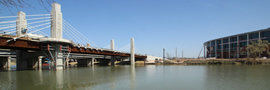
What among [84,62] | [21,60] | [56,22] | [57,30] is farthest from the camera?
[84,62]

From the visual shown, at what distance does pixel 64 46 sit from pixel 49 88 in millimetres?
28360

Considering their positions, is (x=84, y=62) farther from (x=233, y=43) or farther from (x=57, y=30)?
(x=233, y=43)

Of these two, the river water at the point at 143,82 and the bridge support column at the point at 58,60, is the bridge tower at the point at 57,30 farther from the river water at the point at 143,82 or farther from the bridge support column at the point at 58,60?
the river water at the point at 143,82

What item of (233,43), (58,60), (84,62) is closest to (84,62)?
(84,62)

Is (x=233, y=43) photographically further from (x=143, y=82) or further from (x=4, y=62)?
(x=4, y=62)

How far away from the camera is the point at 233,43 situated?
97.4 meters

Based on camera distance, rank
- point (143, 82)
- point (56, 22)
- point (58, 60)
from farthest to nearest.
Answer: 1. point (58, 60)
2. point (56, 22)
3. point (143, 82)

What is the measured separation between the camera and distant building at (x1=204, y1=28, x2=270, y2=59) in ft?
274

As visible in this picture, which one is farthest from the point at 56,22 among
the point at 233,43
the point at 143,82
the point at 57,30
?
the point at 233,43

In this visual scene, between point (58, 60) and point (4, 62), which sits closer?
point (58, 60)

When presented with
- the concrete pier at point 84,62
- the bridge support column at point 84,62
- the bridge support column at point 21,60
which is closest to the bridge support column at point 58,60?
the bridge support column at point 21,60

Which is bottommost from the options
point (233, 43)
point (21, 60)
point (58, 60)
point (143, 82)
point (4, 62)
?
point (4, 62)

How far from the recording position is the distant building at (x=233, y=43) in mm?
83438

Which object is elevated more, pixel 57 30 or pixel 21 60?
pixel 57 30
